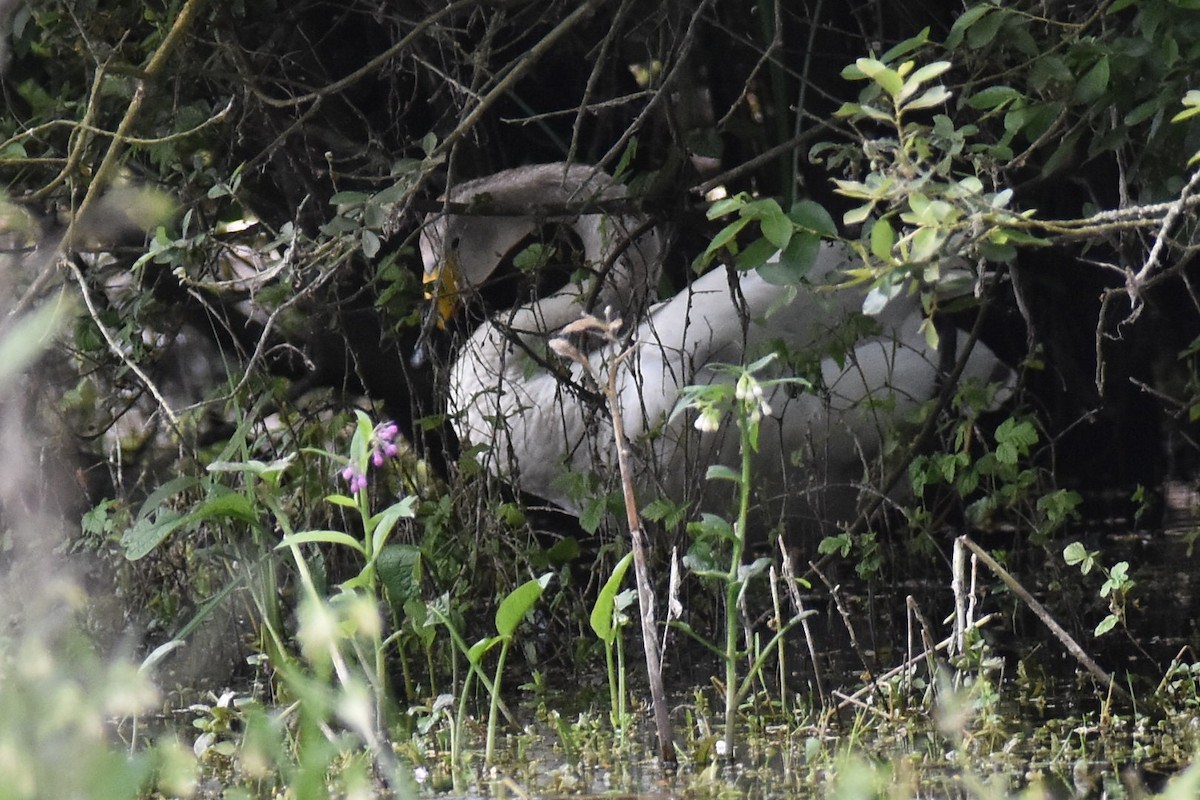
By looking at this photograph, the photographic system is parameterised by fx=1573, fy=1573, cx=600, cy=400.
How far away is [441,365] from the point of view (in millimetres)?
3004

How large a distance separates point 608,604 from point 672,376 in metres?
0.97

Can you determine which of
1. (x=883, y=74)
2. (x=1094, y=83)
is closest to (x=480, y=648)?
(x=883, y=74)

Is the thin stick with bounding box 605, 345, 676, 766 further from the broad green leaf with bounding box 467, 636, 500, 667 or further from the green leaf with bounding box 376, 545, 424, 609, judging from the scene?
the green leaf with bounding box 376, 545, 424, 609

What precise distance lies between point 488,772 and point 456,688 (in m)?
0.36

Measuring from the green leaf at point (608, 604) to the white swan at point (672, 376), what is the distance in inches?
27.3

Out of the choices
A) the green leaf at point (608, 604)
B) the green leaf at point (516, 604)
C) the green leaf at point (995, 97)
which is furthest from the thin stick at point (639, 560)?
the green leaf at point (995, 97)

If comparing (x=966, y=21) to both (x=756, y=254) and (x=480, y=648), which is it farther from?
(x=480, y=648)

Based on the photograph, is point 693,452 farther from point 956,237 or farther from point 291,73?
point 956,237

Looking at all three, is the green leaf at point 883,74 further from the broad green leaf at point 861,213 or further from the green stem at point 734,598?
A: the green stem at point 734,598

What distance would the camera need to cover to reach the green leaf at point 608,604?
182 cm

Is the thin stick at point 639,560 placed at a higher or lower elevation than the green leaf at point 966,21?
lower

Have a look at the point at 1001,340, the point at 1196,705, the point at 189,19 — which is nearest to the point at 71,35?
the point at 189,19

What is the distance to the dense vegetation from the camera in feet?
6.37

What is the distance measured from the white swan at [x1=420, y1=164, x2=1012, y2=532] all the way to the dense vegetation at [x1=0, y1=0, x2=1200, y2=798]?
0.10m
